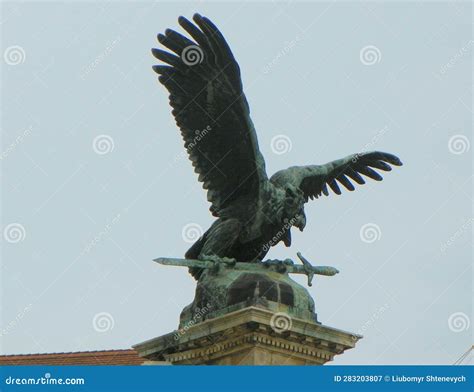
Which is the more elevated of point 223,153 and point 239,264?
point 223,153

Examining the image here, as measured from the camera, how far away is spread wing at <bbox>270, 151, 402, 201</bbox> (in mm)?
19281

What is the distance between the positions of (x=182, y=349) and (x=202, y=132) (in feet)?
9.38

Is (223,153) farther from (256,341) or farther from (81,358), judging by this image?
(81,358)

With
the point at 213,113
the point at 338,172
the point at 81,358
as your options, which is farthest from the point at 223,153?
the point at 81,358

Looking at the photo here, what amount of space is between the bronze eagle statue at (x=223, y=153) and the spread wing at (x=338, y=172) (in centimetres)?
25

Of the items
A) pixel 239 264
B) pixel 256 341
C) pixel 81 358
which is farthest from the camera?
pixel 81 358

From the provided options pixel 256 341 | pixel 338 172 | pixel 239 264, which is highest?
pixel 338 172

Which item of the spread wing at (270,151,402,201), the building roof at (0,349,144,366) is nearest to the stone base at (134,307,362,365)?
the spread wing at (270,151,402,201)

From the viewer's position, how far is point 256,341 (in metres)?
17.1

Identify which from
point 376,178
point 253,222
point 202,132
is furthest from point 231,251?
point 376,178

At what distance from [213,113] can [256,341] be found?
3.19 m

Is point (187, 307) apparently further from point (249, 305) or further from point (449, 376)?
point (449, 376)

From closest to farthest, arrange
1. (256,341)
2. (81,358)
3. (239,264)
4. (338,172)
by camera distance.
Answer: (256,341) < (239,264) < (338,172) < (81,358)

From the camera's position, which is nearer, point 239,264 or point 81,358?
point 239,264
